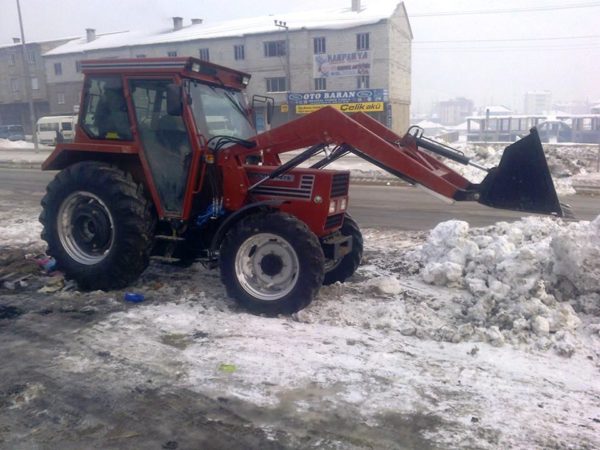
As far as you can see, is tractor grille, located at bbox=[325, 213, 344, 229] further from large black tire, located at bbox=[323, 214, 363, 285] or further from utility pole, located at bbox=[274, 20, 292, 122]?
utility pole, located at bbox=[274, 20, 292, 122]

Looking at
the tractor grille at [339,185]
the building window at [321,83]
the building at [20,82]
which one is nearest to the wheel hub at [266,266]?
the tractor grille at [339,185]

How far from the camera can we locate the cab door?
600 cm

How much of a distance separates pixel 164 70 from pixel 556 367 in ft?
15.1

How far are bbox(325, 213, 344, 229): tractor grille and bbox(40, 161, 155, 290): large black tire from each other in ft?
Answer: 6.34

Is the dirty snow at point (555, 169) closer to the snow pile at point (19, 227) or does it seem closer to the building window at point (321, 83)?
the snow pile at point (19, 227)

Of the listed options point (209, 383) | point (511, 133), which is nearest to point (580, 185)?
point (209, 383)

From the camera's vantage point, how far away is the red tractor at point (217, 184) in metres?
5.43

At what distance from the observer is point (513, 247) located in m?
6.30

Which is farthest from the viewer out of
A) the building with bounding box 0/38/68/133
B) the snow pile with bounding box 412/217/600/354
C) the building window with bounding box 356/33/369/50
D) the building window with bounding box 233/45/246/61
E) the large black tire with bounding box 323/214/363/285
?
the building with bounding box 0/38/68/133

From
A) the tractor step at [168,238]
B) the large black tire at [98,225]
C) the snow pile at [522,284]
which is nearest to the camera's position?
the snow pile at [522,284]

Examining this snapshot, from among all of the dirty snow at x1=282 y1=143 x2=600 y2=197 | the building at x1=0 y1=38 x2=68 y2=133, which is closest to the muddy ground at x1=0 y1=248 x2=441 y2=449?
the dirty snow at x1=282 y1=143 x2=600 y2=197

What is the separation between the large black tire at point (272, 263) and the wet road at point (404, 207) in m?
4.24

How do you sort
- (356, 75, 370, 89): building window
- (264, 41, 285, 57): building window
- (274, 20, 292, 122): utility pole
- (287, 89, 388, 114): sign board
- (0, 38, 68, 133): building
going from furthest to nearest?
(0, 38, 68, 133): building → (264, 41, 285, 57): building window → (356, 75, 370, 89): building window → (274, 20, 292, 122): utility pole → (287, 89, 388, 114): sign board

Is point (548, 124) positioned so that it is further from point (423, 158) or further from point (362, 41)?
point (423, 158)
